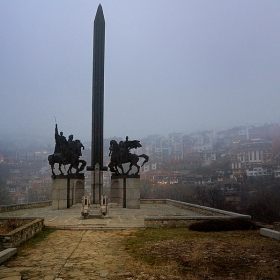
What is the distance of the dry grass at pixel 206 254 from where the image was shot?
5.45 metres

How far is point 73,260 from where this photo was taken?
6.52m

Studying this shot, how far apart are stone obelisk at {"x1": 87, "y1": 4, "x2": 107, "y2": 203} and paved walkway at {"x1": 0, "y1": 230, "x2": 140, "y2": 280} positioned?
12.9m

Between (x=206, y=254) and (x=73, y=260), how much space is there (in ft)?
9.57

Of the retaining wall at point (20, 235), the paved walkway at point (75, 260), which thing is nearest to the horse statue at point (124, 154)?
the retaining wall at point (20, 235)

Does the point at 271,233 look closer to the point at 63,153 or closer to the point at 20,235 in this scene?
the point at 20,235

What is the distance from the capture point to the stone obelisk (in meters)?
22.4

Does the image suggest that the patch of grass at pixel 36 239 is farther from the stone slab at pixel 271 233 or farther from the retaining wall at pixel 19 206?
the retaining wall at pixel 19 206

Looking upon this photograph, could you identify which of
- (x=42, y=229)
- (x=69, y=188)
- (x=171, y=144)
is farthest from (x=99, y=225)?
(x=171, y=144)

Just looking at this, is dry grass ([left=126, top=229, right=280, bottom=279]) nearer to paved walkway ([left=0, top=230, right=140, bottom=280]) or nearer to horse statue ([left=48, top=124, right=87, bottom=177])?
paved walkway ([left=0, top=230, right=140, bottom=280])

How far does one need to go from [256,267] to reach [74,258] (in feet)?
12.3

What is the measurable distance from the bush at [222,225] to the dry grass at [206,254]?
429 mm

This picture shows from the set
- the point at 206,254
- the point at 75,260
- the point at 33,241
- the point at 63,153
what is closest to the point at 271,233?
the point at 206,254

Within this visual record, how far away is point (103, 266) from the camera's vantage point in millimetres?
6066

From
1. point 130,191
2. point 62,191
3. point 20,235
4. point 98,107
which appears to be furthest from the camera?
point 98,107
